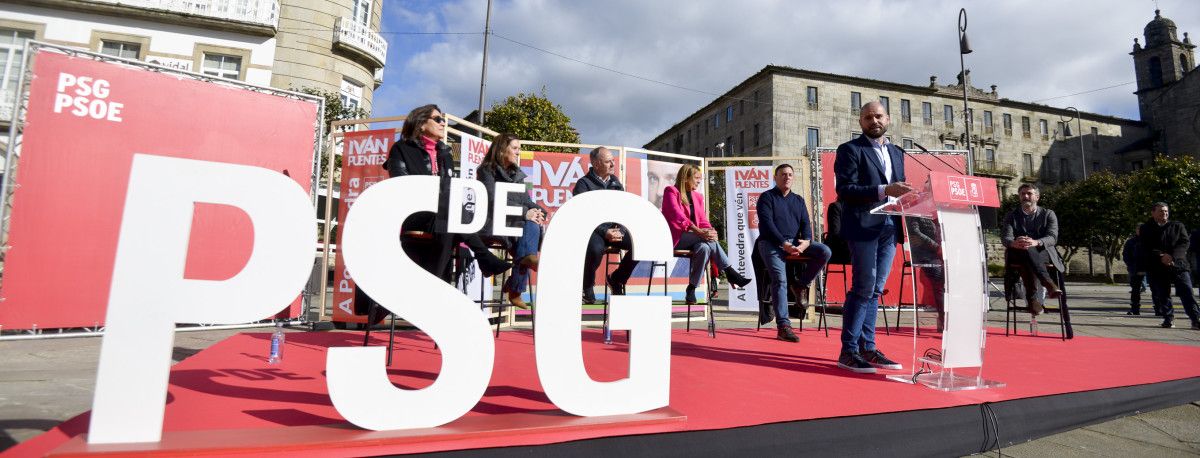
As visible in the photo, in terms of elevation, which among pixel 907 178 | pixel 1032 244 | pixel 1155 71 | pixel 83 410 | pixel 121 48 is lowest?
pixel 83 410

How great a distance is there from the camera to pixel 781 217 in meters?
5.05

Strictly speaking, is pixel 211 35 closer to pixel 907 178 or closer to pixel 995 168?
pixel 907 178

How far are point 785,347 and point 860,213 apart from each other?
151 cm

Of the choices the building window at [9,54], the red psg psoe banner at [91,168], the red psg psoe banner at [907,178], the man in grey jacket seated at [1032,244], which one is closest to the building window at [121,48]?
the building window at [9,54]

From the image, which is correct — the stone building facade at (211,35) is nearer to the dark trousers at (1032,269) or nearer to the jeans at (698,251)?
the jeans at (698,251)

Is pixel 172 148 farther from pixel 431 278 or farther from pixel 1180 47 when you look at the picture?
pixel 1180 47

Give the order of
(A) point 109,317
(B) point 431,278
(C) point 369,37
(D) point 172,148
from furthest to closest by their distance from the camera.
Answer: (C) point 369,37 < (D) point 172,148 < (B) point 431,278 < (A) point 109,317

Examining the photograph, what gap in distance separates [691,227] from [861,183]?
1823 mm

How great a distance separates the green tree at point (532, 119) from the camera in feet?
59.6

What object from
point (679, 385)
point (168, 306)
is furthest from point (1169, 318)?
point (168, 306)

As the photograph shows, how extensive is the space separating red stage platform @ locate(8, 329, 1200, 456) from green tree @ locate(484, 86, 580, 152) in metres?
14.5

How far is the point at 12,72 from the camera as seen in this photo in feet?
47.4

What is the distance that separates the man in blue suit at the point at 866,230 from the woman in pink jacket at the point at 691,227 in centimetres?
170

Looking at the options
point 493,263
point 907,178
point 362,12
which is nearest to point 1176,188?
point 907,178
